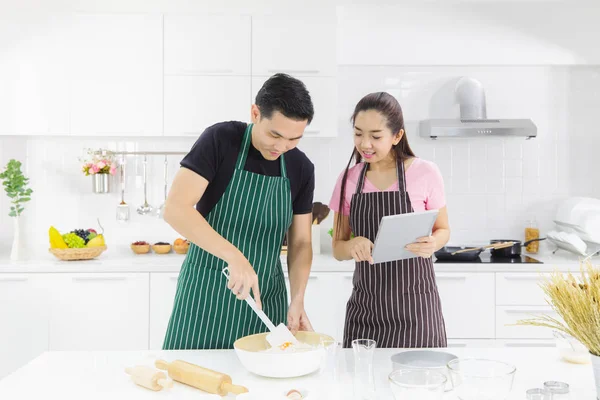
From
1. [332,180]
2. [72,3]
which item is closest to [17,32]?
[72,3]

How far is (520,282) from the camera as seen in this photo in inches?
135

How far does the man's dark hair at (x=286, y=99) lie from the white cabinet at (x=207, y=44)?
1.97 m

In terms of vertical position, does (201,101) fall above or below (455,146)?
above

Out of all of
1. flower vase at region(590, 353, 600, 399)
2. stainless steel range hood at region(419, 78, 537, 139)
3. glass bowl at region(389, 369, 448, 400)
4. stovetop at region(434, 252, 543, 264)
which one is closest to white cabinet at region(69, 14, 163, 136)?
stainless steel range hood at region(419, 78, 537, 139)

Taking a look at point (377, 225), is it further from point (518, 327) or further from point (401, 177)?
point (518, 327)

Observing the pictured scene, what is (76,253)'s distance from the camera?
11.6ft

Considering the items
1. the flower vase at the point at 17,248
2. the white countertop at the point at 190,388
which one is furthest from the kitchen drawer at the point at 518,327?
the flower vase at the point at 17,248

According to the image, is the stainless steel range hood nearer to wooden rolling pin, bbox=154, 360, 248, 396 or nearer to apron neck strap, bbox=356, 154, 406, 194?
apron neck strap, bbox=356, 154, 406, 194

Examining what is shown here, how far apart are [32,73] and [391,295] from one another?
2.58 meters

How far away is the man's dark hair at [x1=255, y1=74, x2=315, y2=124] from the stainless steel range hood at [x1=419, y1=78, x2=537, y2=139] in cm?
211

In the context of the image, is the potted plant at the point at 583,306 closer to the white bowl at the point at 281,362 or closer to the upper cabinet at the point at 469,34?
the white bowl at the point at 281,362

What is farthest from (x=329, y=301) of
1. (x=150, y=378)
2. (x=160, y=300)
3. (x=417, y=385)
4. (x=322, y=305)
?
(x=417, y=385)

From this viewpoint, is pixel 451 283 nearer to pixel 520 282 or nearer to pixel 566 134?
pixel 520 282

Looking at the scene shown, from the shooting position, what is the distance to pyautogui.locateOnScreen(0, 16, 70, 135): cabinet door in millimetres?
3584
